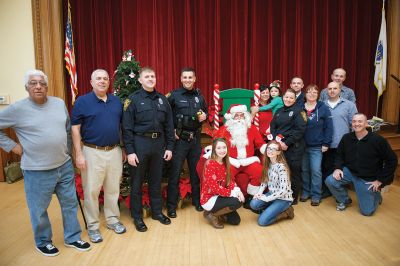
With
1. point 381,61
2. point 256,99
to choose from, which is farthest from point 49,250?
point 381,61

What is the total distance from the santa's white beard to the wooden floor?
844 millimetres

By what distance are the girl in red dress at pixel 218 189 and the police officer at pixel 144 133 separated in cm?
49

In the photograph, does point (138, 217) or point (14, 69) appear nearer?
point (138, 217)

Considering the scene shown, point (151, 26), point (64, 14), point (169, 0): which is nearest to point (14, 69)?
point (64, 14)

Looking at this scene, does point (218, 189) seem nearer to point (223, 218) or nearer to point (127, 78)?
point (223, 218)

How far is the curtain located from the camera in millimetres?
6105

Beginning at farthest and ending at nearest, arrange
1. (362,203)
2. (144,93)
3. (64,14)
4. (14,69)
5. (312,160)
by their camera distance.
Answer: (64,14), (14,69), (312,160), (362,203), (144,93)

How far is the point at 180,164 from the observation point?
3816mm

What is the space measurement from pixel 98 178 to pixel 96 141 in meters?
0.37

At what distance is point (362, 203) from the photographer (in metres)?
3.83

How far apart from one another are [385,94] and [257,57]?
2679 millimetres

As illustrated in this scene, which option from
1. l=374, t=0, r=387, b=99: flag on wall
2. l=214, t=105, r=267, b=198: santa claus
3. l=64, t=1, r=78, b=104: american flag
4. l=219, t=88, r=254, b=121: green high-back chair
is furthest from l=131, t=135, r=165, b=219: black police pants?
l=374, t=0, r=387, b=99: flag on wall

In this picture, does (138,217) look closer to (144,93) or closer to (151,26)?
(144,93)

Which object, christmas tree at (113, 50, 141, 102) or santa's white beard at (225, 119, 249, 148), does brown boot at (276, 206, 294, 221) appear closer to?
santa's white beard at (225, 119, 249, 148)
